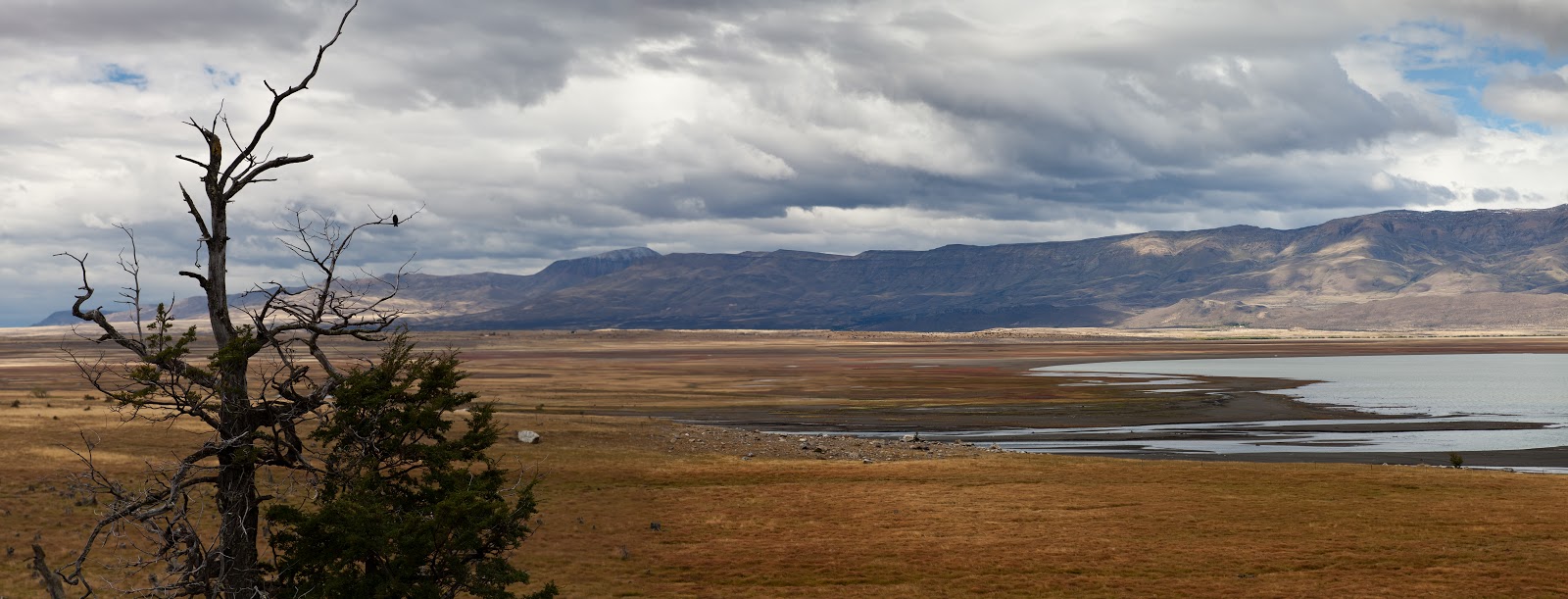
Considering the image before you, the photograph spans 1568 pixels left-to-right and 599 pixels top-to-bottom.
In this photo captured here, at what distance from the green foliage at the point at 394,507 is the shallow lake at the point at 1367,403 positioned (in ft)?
147

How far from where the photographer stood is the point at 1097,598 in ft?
85.3

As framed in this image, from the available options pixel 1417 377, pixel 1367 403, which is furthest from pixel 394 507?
pixel 1417 377

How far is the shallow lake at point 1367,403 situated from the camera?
59.9 meters

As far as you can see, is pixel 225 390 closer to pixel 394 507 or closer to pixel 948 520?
pixel 394 507

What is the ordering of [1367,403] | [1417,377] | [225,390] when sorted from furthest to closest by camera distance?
[1417,377] < [1367,403] < [225,390]

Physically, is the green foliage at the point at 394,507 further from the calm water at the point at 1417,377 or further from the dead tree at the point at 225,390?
the calm water at the point at 1417,377

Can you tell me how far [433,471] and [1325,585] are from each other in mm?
21236

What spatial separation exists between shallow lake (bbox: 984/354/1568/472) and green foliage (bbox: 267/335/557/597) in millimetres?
44768

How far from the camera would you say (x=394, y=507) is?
1670 centimetres

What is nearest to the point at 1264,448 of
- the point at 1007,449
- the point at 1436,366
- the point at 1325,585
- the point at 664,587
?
the point at 1007,449

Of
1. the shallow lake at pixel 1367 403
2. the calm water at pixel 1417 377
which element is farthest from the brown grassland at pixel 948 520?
the calm water at pixel 1417 377

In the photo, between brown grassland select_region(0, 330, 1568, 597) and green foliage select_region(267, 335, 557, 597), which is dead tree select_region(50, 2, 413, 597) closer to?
green foliage select_region(267, 335, 557, 597)

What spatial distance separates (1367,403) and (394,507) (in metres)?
88.2

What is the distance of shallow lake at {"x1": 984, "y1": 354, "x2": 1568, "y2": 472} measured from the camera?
5994 cm
